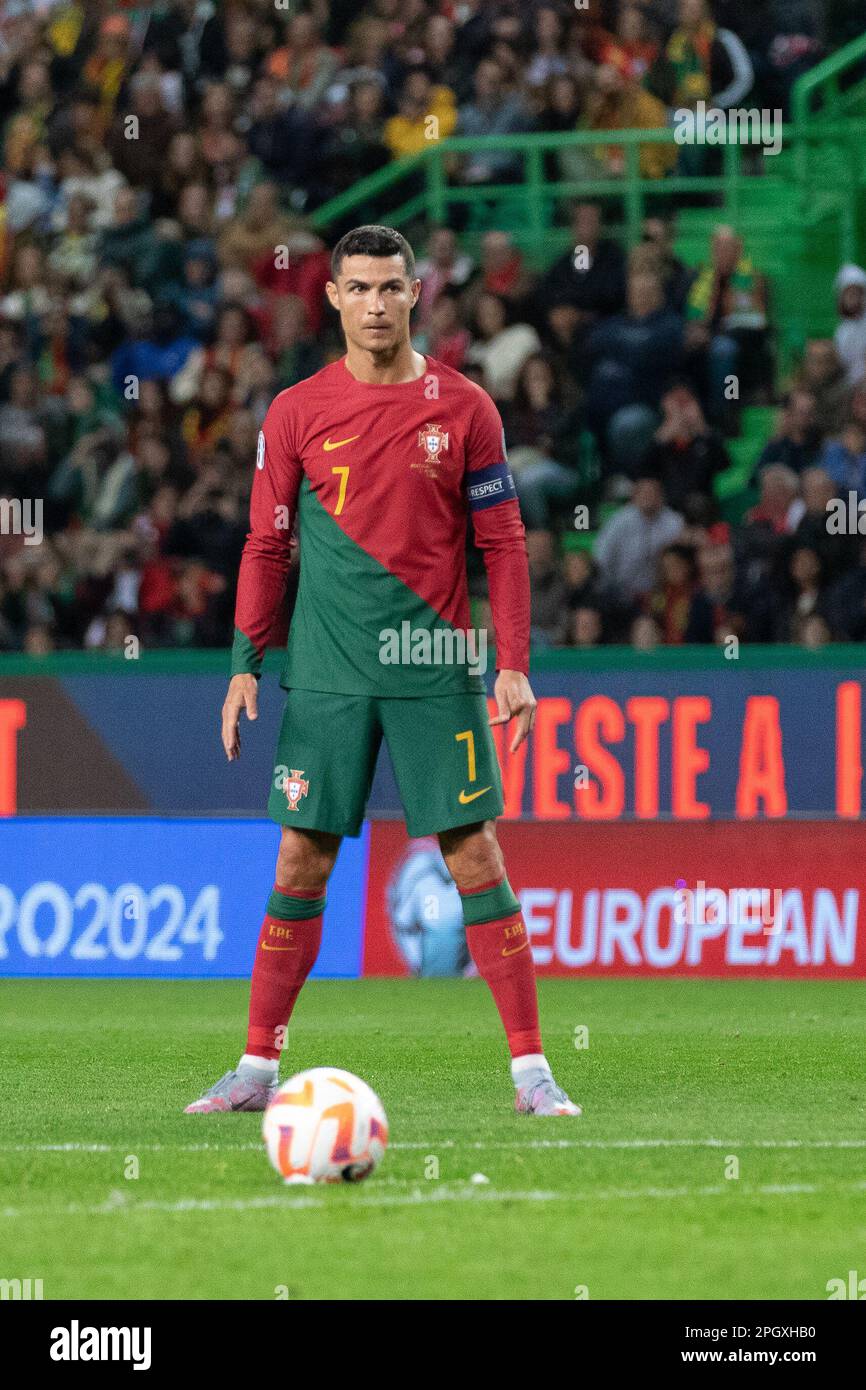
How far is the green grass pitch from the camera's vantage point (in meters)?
4.69

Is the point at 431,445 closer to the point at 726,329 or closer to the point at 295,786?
the point at 295,786

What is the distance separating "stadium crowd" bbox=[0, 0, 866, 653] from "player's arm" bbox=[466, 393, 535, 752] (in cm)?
667

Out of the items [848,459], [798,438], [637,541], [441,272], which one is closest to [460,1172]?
[637,541]

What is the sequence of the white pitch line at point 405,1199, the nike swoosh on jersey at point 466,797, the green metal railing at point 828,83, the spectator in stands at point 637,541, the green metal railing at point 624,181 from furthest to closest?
1. the green metal railing at point 624,181
2. the green metal railing at point 828,83
3. the spectator in stands at point 637,541
4. the nike swoosh on jersey at point 466,797
5. the white pitch line at point 405,1199

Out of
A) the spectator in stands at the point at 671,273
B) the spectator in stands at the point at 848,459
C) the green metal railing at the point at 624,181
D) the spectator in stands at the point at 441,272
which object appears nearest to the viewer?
the spectator in stands at the point at 848,459

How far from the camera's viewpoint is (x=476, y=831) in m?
6.86

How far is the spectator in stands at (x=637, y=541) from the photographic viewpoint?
14383mm

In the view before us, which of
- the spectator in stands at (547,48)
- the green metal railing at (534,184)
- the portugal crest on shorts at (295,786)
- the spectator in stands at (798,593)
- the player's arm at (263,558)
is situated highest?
the spectator in stands at (547,48)

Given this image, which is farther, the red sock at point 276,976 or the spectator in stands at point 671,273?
the spectator in stands at point 671,273

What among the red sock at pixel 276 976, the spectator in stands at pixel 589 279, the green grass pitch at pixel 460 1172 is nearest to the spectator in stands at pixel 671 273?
the spectator in stands at pixel 589 279

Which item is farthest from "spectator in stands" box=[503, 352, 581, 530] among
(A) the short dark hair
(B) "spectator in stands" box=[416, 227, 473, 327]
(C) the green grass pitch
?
(A) the short dark hair

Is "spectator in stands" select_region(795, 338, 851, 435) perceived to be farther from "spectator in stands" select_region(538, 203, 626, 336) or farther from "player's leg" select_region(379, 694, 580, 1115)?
"player's leg" select_region(379, 694, 580, 1115)

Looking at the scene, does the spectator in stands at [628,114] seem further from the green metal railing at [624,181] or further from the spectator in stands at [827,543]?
the spectator in stands at [827,543]

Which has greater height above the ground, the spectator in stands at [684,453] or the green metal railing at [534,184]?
the green metal railing at [534,184]
